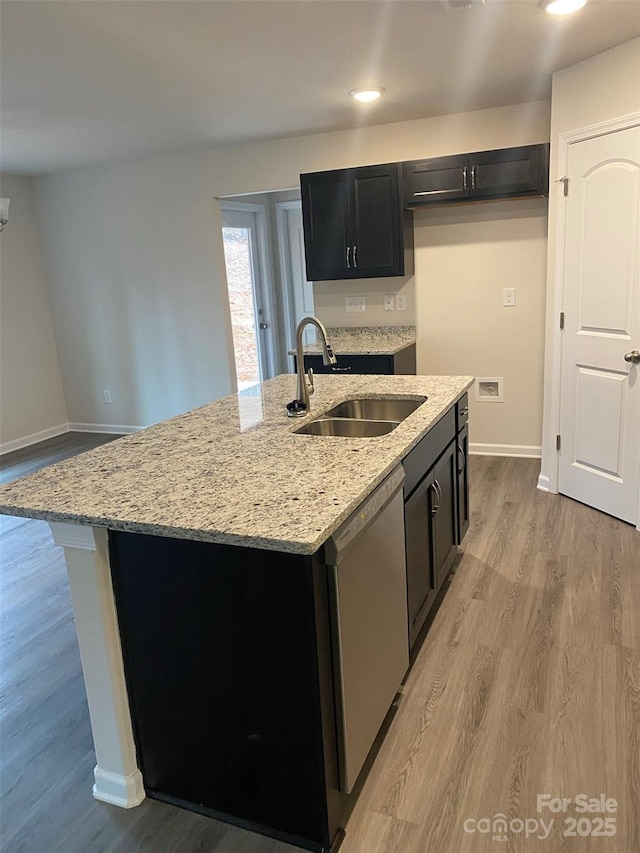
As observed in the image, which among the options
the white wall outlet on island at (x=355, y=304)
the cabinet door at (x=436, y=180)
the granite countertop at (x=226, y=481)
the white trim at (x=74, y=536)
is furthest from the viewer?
the white wall outlet on island at (x=355, y=304)

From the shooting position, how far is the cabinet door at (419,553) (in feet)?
7.30

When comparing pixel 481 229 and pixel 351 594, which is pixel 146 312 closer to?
pixel 481 229

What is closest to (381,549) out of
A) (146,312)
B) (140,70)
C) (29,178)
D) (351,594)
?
(351,594)

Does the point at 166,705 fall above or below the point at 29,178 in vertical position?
below

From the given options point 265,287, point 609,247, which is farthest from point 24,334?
point 609,247

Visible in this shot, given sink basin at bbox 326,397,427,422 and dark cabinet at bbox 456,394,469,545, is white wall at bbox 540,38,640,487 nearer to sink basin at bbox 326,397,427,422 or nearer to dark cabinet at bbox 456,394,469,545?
dark cabinet at bbox 456,394,469,545

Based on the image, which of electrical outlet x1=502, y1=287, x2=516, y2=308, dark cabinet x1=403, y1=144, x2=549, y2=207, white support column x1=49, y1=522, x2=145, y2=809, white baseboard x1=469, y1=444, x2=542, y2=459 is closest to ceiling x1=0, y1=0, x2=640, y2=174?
dark cabinet x1=403, y1=144, x2=549, y2=207

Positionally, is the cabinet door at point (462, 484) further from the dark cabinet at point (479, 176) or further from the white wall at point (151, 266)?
the white wall at point (151, 266)

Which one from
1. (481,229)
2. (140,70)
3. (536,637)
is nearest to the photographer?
(536,637)

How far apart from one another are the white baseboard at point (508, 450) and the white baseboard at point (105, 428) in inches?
126

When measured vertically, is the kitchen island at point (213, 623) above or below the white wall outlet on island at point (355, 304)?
below

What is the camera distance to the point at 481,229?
449 centimetres

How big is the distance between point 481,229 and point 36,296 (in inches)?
162

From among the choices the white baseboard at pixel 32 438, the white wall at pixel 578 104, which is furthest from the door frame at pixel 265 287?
the white wall at pixel 578 104
